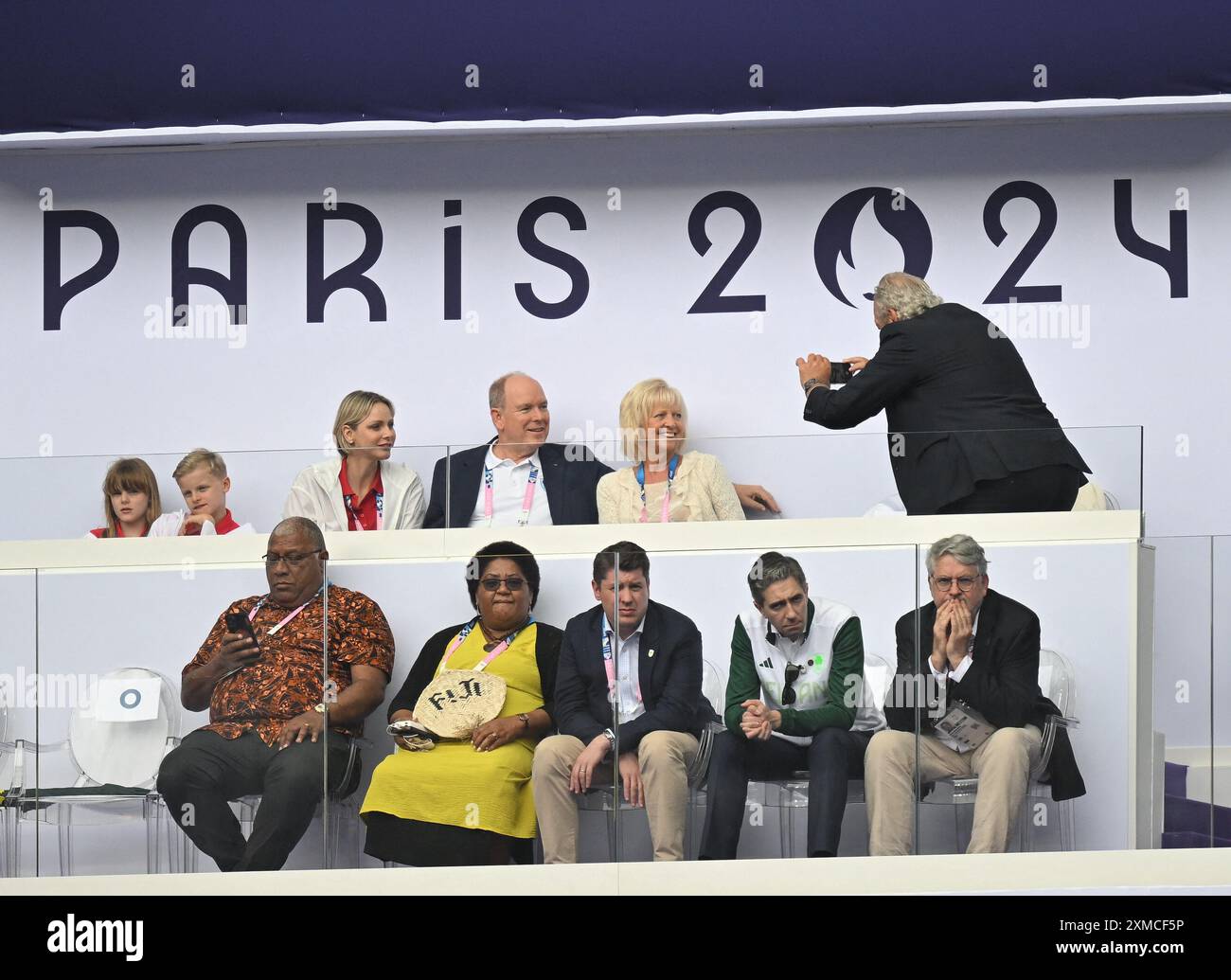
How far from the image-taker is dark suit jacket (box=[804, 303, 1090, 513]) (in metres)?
6.34

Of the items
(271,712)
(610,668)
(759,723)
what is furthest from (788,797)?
(271,712)

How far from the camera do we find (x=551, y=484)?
6.74 m

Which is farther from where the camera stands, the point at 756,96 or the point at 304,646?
the point at 756,96

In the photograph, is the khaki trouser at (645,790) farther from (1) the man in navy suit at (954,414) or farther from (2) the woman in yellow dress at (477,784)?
(1) the man in navy suit at (954,414)

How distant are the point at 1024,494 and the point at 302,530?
2.69 metres

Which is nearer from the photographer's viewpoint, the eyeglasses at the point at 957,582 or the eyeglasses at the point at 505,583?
the eyeglasses at the point at 957,582

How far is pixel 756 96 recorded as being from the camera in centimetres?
836

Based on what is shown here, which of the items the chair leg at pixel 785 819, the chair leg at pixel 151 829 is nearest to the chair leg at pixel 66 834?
the chair leg at pixel 151 829

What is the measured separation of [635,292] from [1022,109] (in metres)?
2.25

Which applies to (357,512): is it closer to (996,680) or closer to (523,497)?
(523,497)

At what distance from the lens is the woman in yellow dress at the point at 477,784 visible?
589cm

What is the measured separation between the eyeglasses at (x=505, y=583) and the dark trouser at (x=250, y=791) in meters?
0.75
